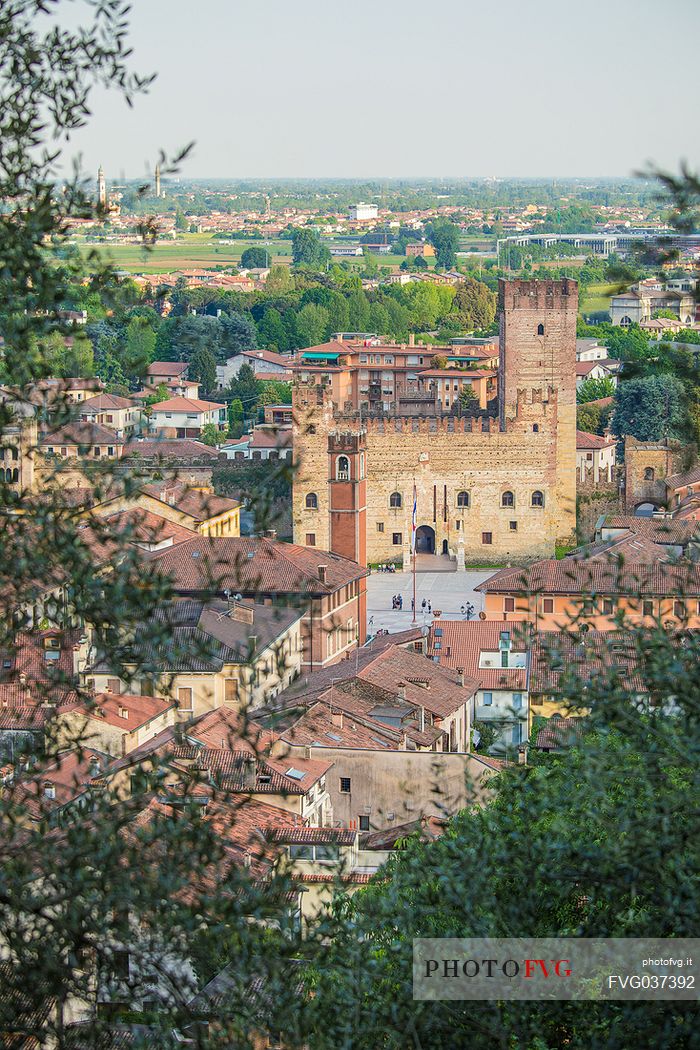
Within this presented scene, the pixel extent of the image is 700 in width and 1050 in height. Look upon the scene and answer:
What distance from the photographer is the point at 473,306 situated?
76562mm

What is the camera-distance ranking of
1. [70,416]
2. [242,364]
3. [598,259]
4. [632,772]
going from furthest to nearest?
[598,259], [242,364], [632,772], [70,416]

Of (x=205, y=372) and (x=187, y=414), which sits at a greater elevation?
(x=205, y=372)

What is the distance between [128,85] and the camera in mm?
6348

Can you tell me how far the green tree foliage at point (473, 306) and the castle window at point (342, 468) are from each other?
40624 millimetres

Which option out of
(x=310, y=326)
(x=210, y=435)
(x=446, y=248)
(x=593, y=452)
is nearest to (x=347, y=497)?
(x=593, y=452)

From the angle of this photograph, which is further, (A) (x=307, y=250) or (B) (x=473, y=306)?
(A) (x=307, y=250)

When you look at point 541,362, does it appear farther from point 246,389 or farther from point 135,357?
point 135,357

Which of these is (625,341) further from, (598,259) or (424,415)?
(598,259)

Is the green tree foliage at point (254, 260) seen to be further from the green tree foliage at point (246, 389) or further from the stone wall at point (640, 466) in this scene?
the stone wall at point (640, 466)

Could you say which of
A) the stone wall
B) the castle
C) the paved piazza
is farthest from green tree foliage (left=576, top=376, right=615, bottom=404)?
the paved piazza

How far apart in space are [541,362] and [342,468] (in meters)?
5.67

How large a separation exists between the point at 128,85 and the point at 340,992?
304cm

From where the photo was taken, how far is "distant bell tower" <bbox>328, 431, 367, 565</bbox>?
31609 mm

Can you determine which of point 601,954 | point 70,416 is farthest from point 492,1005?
point 70,416
